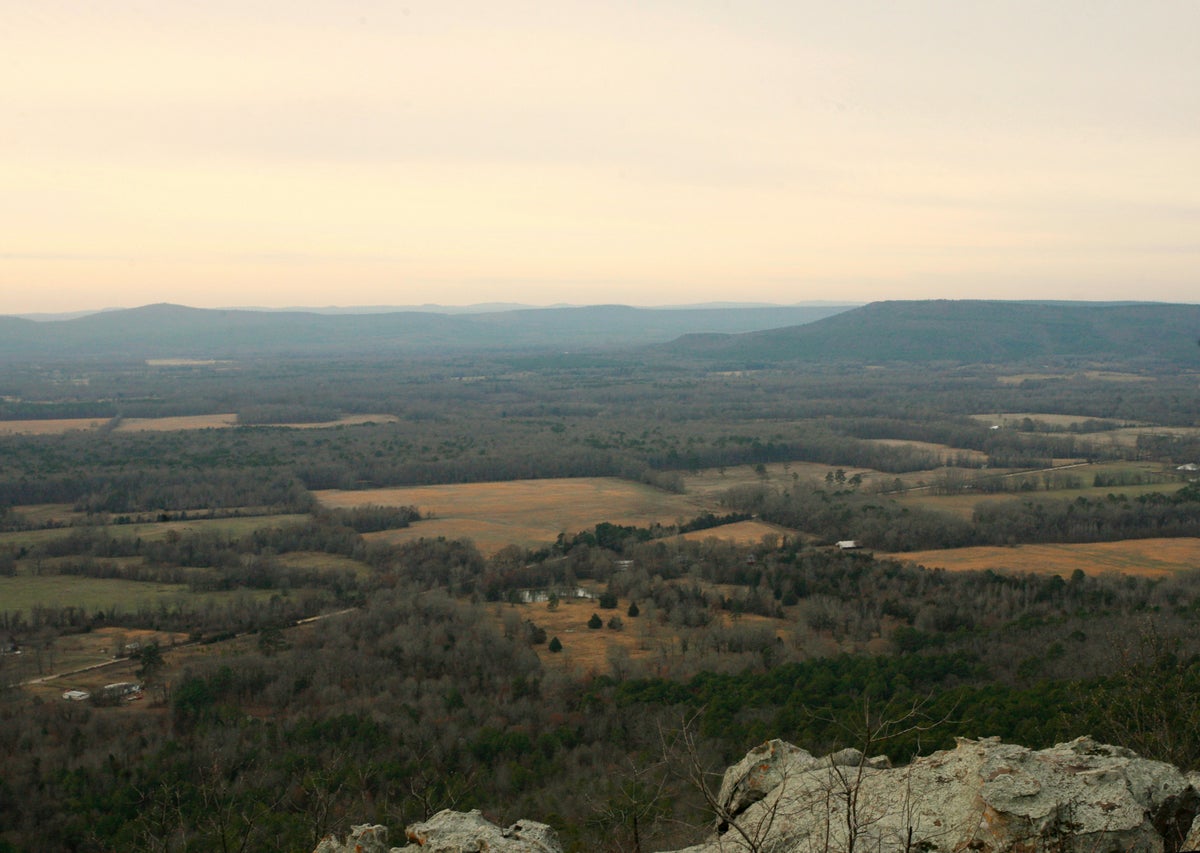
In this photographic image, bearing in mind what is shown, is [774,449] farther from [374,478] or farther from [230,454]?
[230,454]

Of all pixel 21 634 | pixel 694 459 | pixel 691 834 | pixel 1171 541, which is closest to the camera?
pixel 691 834

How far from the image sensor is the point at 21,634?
41.6 meters

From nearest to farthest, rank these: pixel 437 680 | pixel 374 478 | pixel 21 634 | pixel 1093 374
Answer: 1. pixel 437 680
2. pixel 21 634
3. pixel 374 478
4. pixel 1093 374

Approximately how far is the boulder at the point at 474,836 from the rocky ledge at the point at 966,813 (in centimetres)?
2

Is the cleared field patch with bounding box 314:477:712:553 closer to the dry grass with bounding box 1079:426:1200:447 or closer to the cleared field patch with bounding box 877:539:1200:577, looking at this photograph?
the cleared field patch with bounding box 877:539:1200:577

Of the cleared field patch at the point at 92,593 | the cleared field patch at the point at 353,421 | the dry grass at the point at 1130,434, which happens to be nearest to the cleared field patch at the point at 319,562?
the cleared field patch at the point at 92,593

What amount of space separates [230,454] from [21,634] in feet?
175

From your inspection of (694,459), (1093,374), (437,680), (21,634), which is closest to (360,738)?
(437,680)

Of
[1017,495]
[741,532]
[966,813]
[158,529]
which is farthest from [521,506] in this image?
[966,813]

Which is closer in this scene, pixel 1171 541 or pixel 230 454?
pixel 1171 541

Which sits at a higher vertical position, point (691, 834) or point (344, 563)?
point (691, 834)

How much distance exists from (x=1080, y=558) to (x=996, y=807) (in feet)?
151

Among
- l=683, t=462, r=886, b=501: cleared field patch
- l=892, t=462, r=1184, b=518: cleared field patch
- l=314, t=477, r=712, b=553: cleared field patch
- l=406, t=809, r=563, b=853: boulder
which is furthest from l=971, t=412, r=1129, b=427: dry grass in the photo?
l=406, t=809, r=563, b=853: boulder

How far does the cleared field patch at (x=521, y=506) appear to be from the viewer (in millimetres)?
62094
